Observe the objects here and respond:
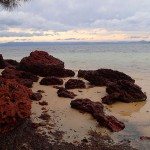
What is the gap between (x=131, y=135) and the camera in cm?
763

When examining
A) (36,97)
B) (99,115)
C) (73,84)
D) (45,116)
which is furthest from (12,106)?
(73,84)

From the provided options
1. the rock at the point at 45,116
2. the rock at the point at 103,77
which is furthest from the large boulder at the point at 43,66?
the rock at the point at 45,116

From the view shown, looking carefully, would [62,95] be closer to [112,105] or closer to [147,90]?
[112,105]

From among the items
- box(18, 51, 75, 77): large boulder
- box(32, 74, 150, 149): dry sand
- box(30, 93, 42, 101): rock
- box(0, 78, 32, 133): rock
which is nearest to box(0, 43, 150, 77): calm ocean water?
box(18, 51, 75, 77): large boulder

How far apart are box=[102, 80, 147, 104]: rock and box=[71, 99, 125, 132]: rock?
4.51 feet

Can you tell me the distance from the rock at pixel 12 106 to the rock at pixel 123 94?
3846 millimetres

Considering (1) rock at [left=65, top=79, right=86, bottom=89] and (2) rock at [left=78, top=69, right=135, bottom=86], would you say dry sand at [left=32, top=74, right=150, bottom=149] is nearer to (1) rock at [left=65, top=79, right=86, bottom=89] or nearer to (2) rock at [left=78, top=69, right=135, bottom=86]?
(1) rock at [left=65, top=79, right=86, bottom=89]

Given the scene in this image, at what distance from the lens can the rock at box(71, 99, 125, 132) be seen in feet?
26.0

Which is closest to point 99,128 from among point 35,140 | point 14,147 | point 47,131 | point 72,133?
point 72,133

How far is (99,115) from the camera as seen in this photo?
817 centimetres

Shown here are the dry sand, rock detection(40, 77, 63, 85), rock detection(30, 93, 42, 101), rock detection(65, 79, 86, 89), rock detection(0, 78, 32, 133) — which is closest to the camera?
rock detection(0, 78, 32, 133)

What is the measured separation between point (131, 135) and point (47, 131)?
73.5 inches

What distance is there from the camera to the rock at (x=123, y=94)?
10.4 m

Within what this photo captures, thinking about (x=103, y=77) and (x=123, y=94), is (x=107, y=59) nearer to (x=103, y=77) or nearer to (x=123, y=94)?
(x=103, y=77)
